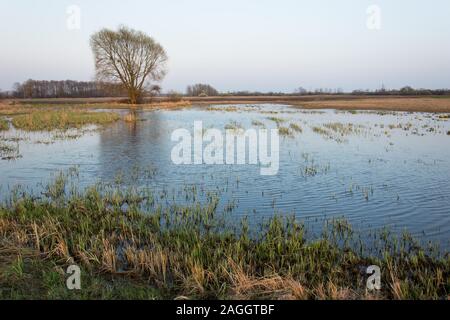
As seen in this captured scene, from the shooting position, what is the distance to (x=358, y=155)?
16.7 meters

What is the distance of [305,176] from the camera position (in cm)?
1280

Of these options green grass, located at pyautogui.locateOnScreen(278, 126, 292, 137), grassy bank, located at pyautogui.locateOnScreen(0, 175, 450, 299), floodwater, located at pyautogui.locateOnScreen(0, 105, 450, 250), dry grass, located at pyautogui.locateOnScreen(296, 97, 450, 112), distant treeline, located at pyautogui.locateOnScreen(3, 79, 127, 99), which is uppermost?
distant treeline, located at pyautogui.locateOnScreen(3, 79, 127, 99)

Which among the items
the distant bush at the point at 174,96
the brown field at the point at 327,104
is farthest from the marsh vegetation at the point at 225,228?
the distant bush at the point at 174,96

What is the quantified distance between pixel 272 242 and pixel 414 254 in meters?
2.58

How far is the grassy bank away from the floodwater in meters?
1.07

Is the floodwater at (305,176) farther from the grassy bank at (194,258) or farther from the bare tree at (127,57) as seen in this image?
the bare tree at (127,57)

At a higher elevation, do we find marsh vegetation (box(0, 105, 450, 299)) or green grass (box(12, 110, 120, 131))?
green grass (box(12, 110, 120, 131))

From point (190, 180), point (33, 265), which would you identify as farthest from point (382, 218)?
point (33, 265)

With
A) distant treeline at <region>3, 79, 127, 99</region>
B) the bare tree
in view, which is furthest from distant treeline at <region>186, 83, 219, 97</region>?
the bare tree

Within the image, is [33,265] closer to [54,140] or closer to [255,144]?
[255,144]

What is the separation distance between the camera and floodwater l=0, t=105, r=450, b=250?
9.06m

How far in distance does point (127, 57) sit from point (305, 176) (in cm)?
5149

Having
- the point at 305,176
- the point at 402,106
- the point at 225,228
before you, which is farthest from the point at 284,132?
the point at 402,106

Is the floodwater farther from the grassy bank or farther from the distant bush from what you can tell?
the distant bush
